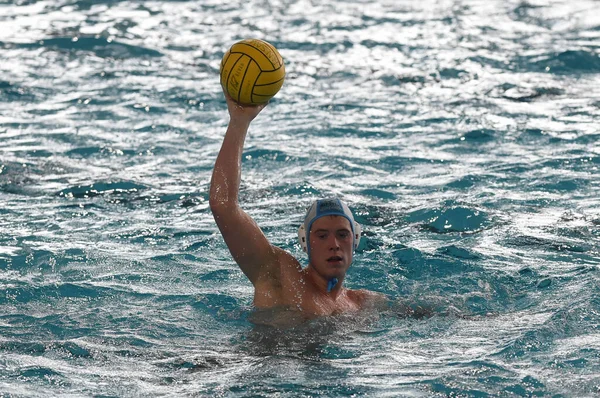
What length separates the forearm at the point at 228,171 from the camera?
4.68m

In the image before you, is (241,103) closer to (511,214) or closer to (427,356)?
(427,356)

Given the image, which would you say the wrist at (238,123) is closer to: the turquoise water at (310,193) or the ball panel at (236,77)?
the ball panel at (236,77)

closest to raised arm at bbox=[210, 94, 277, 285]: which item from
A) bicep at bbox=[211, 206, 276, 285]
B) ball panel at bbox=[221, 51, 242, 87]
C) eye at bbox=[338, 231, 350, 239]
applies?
bicep at bbox=[211, 206, 276, 285]

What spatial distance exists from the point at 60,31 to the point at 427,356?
10760mm

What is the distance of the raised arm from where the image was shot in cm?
468

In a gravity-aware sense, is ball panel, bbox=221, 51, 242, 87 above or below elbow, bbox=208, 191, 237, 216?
above

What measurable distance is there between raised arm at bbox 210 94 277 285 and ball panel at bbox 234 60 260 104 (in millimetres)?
40

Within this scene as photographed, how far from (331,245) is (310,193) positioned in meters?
3.18

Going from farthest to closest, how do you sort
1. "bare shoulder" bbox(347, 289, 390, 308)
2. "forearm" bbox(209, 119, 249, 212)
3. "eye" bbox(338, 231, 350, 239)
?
"bare shoulder" bbox(347, 289, 390, 308) → "eye" bbox(338, 231, 350, 239) → "forearm" bbox(209, 119, 249, 212)

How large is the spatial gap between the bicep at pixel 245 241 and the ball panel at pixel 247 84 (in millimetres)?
560

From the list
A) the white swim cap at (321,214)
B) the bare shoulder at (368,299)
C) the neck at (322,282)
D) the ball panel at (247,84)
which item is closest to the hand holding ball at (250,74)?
the ball panel at (247,84)

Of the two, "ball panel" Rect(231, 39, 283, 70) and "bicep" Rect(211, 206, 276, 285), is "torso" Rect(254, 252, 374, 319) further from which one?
"ball panel" Rect(231, 39, 283, 70)

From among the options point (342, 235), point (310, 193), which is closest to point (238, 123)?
point (342, 235)

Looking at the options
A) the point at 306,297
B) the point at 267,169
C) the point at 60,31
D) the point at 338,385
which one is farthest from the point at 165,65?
the point at 338,385
